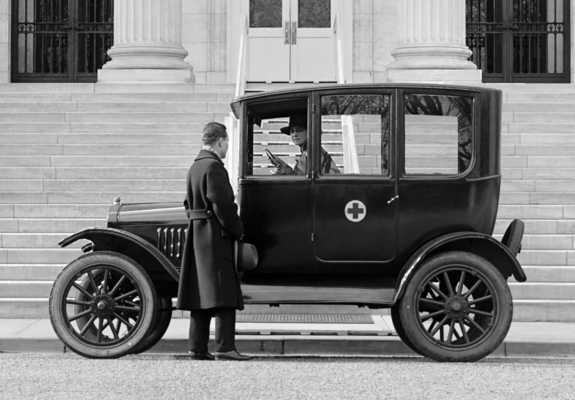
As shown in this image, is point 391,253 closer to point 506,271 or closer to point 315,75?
point 506,271

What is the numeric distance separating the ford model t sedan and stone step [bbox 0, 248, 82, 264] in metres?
3.64

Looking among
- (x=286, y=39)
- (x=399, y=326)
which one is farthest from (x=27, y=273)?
(x=286, y=39)

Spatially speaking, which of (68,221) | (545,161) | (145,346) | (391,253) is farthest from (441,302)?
(545,161)

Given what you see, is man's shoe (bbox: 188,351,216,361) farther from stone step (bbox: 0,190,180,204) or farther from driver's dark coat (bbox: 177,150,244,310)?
stone step (bbox: 0,190,180,204)

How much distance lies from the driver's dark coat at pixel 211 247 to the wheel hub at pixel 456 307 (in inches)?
58.1

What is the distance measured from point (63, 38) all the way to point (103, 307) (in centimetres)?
1682

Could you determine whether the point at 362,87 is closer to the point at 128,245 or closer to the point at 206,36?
the point at 128,245

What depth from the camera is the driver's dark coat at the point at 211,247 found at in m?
8.35

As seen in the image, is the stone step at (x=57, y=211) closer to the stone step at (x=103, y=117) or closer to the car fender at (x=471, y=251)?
the stone step at (x=103, y=117)

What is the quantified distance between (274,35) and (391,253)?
15481mm

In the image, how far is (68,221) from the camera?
43.1ft

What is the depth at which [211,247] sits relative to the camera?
8406 millimetres

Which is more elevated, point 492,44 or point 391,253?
point 492,44

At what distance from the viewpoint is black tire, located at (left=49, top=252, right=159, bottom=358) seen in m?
8.45
